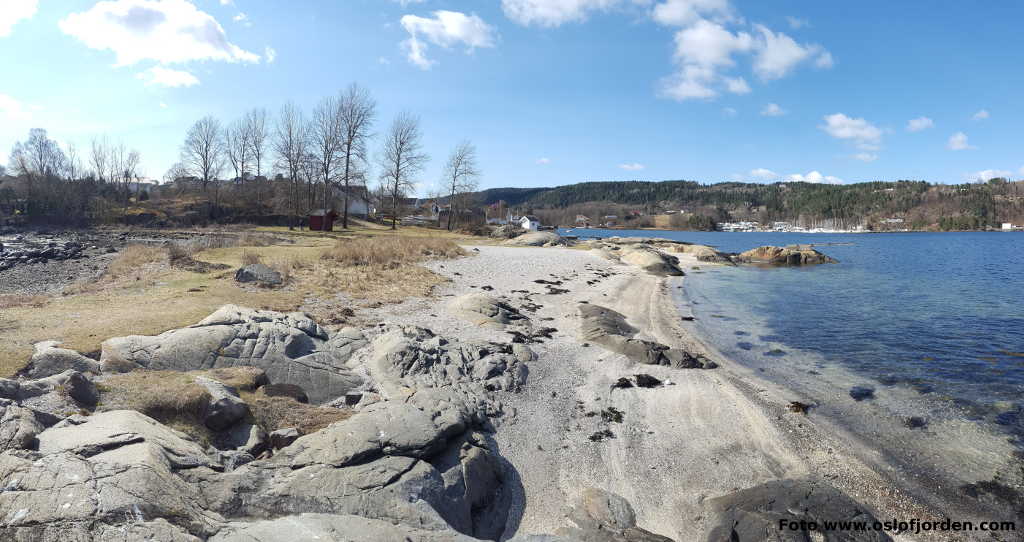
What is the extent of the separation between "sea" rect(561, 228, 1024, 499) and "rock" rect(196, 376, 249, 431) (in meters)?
11.3

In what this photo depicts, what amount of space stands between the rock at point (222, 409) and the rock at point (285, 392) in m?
0.84

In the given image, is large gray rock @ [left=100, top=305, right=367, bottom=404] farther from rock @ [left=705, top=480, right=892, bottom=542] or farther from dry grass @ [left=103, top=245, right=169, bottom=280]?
dry grass @ [left=103, top=245, right=169, bottom=280]

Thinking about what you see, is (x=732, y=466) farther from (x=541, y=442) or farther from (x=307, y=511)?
(x=307, y=511)

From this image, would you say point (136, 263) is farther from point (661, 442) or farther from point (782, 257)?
point (782, 257)

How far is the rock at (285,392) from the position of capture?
857cm

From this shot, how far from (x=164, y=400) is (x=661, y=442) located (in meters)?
8.35

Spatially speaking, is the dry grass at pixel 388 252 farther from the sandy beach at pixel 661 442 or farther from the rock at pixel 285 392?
the rock at pixel 285 392

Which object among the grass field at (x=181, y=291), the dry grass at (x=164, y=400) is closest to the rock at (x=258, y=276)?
the grass field at (x=181, y=291)

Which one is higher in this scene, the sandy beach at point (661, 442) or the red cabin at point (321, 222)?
the red cabin at point (321, 222)

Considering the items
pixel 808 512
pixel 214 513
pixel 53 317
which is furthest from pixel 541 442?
pixel 53 317

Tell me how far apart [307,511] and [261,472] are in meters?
0.94

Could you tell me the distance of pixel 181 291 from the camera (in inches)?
614

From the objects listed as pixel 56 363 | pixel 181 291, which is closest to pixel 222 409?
pixel 56 363

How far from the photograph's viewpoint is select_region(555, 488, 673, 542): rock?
6023mm
